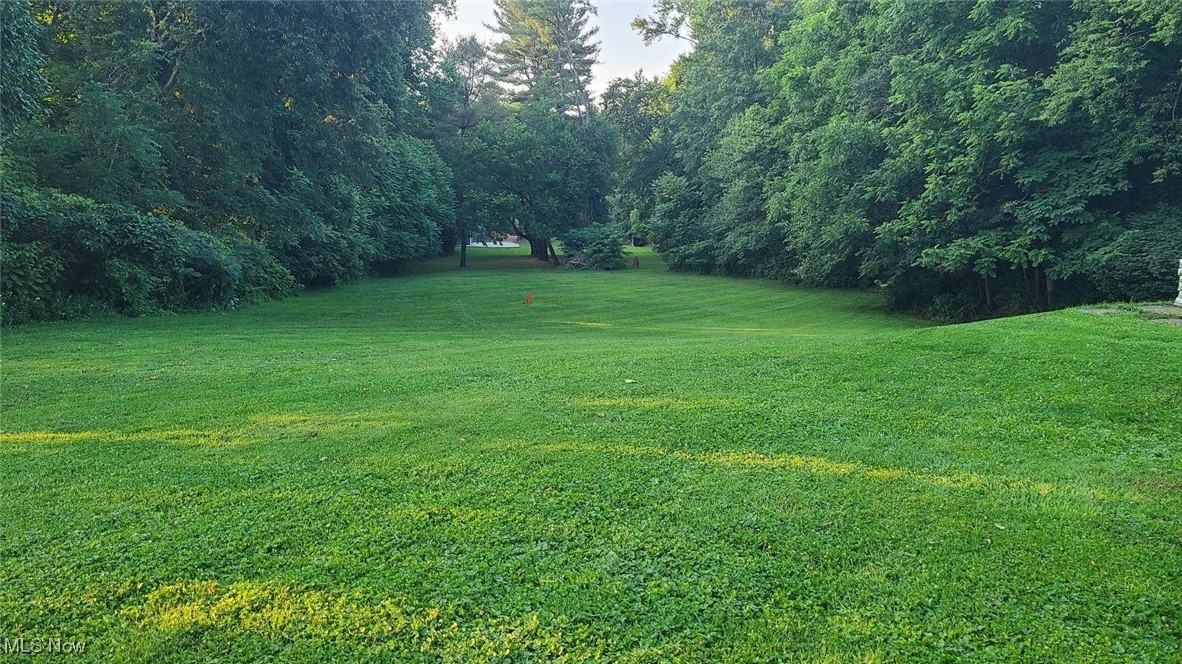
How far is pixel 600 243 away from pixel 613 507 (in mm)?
32803

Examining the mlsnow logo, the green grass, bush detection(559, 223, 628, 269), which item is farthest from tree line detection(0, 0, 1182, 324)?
bush detection(559, 223, 628, 269)

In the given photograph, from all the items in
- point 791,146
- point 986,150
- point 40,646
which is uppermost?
point 791,146

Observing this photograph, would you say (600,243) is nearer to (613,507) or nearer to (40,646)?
(613,507)

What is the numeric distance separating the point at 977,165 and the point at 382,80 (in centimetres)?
1423

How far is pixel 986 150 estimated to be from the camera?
1374cm

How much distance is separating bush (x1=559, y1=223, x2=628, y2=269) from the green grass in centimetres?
2908

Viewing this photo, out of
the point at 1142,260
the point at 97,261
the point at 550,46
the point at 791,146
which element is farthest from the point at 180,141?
the point at 550,46

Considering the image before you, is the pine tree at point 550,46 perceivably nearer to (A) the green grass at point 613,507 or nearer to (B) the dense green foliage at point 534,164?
(B) the dense green foliage at point 534,164

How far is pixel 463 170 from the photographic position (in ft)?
121

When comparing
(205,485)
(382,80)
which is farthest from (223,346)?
(382,80)

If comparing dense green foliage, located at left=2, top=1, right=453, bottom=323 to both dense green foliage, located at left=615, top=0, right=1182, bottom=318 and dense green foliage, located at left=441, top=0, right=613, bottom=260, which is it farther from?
dense green foliage, located at left=441, top=0, right=613, bottom=260

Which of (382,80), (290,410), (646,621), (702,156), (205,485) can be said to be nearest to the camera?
(646,621)

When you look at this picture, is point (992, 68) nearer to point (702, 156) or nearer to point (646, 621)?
point (646, 621)

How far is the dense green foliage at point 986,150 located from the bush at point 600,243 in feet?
42.0
